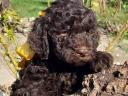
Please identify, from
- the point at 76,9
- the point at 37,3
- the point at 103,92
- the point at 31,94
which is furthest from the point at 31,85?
the point at 37,3

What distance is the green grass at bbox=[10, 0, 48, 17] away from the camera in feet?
36.0

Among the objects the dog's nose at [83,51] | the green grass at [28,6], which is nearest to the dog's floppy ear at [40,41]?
the dog's nose at [83,51]

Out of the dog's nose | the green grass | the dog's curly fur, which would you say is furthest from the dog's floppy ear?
the green grass

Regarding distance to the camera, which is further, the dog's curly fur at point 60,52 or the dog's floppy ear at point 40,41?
the dog's floppy ear at point 40,41

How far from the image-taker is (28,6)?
39.0 ft

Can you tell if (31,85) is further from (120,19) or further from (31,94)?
(120,19)

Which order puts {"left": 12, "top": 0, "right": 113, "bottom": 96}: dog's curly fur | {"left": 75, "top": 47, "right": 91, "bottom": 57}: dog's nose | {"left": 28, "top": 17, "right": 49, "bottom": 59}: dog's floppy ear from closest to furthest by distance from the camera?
{"left": 75, "top": 47, "right": 91, "bottom": 57}: dog's nose → {"left": 12, "top": 0, "right": 113, "bottom": 96}: dog's curly fur → {"left": 28, "top": 17, "right": 49, "bottom": 59}: dog's floppy ear

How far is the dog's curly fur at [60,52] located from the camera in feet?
10.1

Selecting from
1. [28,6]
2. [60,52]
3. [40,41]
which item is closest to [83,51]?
[60,52]

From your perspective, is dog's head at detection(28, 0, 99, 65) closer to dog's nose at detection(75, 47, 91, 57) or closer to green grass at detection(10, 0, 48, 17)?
dog's nose at detection(75, 47, 91, 57)

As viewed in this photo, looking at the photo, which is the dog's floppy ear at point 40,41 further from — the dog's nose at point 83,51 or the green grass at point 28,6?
the green grass at point 28,6

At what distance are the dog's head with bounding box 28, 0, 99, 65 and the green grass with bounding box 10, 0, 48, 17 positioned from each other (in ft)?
24.1

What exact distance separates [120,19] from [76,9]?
633 cm

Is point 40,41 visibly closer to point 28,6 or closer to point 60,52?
point 60,52
